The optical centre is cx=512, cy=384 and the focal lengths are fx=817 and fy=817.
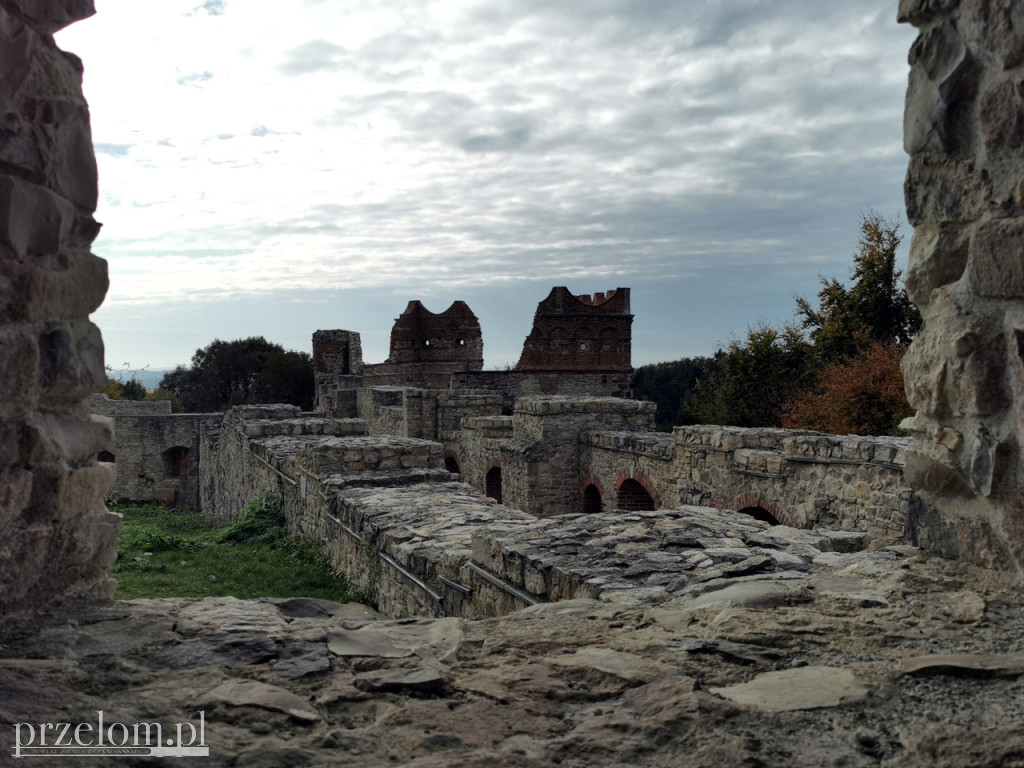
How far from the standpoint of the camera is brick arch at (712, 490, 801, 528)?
31.1 ft

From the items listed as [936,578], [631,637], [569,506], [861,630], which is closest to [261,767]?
[631,637]

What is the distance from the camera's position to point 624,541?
452cm

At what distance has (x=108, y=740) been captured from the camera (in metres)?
1.79

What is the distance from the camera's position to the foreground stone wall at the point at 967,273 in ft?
8.08

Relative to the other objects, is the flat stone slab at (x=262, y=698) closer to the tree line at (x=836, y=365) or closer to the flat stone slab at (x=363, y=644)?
the flat stone slab at (x=363, y=644)

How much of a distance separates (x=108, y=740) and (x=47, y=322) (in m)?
1.53

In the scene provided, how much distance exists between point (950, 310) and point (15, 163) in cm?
308

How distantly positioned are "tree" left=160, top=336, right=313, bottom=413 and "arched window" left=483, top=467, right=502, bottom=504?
26864 millimetres

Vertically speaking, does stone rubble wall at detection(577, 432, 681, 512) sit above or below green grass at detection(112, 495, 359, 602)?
above

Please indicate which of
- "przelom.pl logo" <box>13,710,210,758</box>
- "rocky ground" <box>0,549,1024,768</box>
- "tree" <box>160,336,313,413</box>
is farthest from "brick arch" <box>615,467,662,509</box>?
"tree" <box>160,336,313,413</box>

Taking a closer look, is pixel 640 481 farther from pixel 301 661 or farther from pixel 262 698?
pixel 262 698

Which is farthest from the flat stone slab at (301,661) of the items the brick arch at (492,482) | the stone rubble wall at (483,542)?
the brick arch at (492,482)

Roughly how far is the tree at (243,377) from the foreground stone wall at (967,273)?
41840 millimetres

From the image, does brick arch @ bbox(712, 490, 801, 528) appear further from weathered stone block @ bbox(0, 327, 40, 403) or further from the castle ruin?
weathered stone block @ bbox(0, 327, 40, 403)
